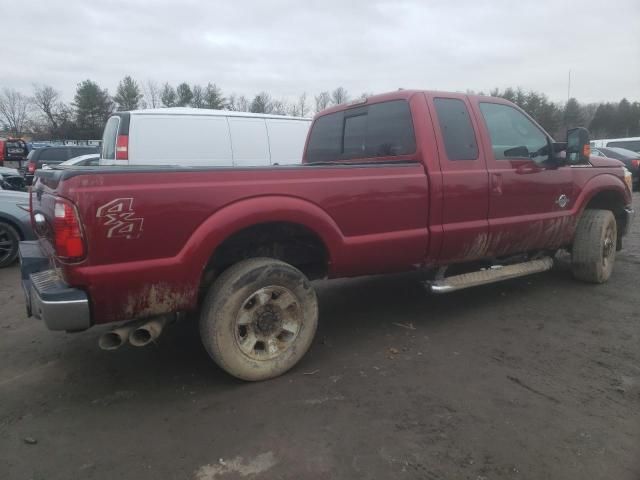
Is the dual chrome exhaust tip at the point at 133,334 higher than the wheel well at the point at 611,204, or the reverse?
the wheel well at the point at 611,204

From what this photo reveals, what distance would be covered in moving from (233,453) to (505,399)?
5.36 ft

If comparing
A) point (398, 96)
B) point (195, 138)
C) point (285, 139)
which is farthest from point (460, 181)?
point (285, 139)

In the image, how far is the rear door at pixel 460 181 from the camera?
3.87 metres

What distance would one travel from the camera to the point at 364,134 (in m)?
4.46

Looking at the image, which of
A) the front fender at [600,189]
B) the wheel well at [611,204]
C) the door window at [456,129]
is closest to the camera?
the door window at [456,129]

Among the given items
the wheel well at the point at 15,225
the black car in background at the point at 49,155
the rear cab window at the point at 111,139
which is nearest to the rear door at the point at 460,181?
the rear cab window at the point at 111,139

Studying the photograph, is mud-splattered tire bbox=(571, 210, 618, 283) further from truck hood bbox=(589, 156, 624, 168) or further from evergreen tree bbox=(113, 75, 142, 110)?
evergreen tree bbox=(113, 75, 142, 110)

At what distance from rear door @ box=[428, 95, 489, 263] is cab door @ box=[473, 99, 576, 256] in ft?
0.37

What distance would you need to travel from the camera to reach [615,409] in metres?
2.80

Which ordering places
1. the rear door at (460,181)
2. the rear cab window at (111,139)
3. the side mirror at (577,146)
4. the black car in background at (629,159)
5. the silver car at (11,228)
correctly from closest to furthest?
the rear door at (460,181) < the side mirror at (577,146) < the silver car at (11,228) < the rear cab window at (111,139) < the black car in background at (629,159)

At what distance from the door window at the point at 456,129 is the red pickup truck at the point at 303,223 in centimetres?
1

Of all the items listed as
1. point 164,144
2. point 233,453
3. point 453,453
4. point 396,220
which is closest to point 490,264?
point 396,220

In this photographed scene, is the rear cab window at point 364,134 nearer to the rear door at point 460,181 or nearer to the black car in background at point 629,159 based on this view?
the rear door at point 460,181

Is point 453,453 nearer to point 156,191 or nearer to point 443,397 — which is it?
point 443,397
